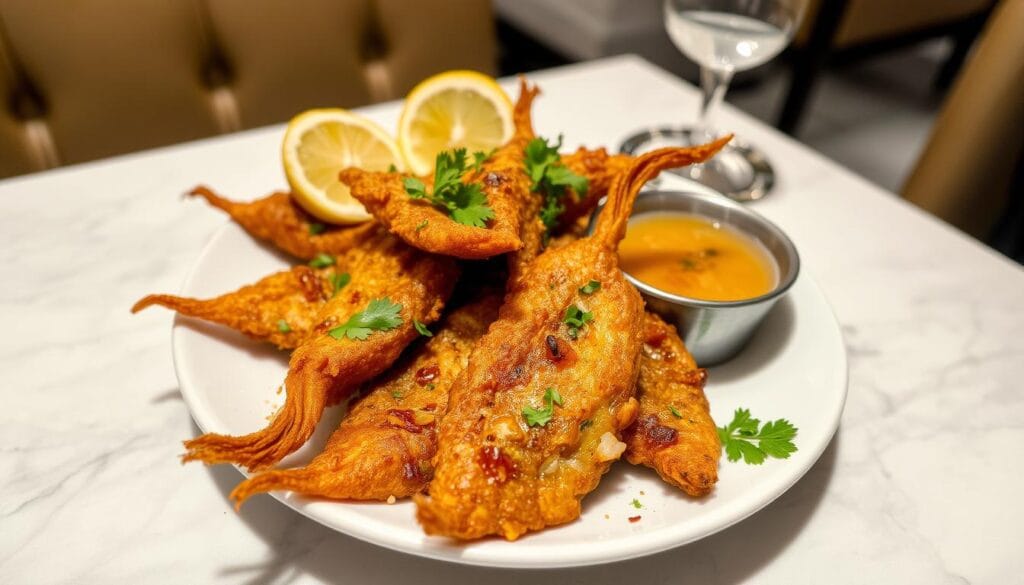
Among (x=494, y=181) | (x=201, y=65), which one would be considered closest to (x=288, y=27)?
(x=201, y=65)

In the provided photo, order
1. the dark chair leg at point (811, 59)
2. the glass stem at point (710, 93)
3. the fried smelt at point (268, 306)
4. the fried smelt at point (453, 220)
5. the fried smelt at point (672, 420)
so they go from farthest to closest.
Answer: the dark chair leg at point (811, 59)
the glass stem at point (710, 93)
the fried smelt at point (268, 306)
the fried smelt at point (453, 220)
the fried smelt at point (672, 420)

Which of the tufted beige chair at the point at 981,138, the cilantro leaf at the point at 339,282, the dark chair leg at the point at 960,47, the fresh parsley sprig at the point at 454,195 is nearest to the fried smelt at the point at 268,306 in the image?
the cilantro leaf at the point at 339,282

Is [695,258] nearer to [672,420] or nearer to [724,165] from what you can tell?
[672,420]

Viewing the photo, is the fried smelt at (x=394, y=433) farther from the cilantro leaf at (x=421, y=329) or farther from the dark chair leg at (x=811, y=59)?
the dark chair leg at (x=811, y=59)

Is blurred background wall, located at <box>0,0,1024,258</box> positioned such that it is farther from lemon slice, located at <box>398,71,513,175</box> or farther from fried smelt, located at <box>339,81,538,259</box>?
fried smelt, located at <box>339,81,538,259</box>

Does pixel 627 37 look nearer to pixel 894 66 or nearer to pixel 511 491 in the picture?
pixel 894 66

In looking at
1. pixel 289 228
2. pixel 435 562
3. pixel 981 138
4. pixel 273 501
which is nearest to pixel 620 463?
pixel 435 562
